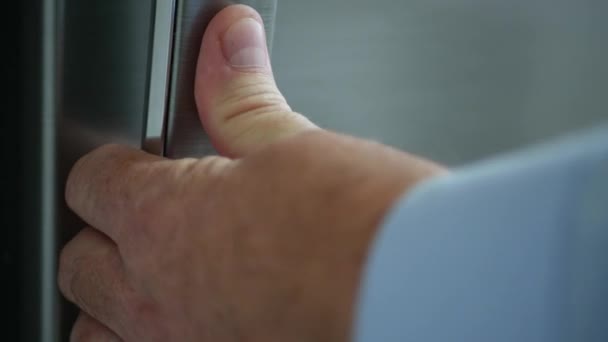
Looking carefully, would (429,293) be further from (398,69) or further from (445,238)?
(398,69)

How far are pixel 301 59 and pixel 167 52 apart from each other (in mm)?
82

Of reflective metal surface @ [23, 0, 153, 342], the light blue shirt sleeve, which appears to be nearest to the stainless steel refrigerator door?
reflective metal surface @ [23, 0, 153, 342]

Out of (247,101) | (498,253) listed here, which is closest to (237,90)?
(247,101)

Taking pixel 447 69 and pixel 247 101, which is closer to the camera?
pixel 247 101

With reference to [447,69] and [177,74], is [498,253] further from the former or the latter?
[447,69]

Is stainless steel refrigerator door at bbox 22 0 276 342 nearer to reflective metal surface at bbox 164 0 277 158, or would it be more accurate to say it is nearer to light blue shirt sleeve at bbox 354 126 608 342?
reflective metal surface at bbox 164 0 277 158

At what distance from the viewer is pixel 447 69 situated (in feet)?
1.20

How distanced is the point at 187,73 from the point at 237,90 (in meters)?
0.01

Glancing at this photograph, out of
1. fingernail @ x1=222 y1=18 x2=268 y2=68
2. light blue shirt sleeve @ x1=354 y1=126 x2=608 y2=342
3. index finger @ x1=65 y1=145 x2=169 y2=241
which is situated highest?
fingernail @ x1=222 y1=18 x2=268 y2=68

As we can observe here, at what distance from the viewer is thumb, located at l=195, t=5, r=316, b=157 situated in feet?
0.69

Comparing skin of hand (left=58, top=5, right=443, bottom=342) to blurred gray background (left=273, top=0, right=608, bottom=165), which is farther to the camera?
blurred gray background (left=273, top=0, right=608, bottom=165)

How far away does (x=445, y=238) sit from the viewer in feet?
0.41

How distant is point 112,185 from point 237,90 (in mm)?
45

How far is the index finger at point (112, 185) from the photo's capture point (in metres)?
0.20
